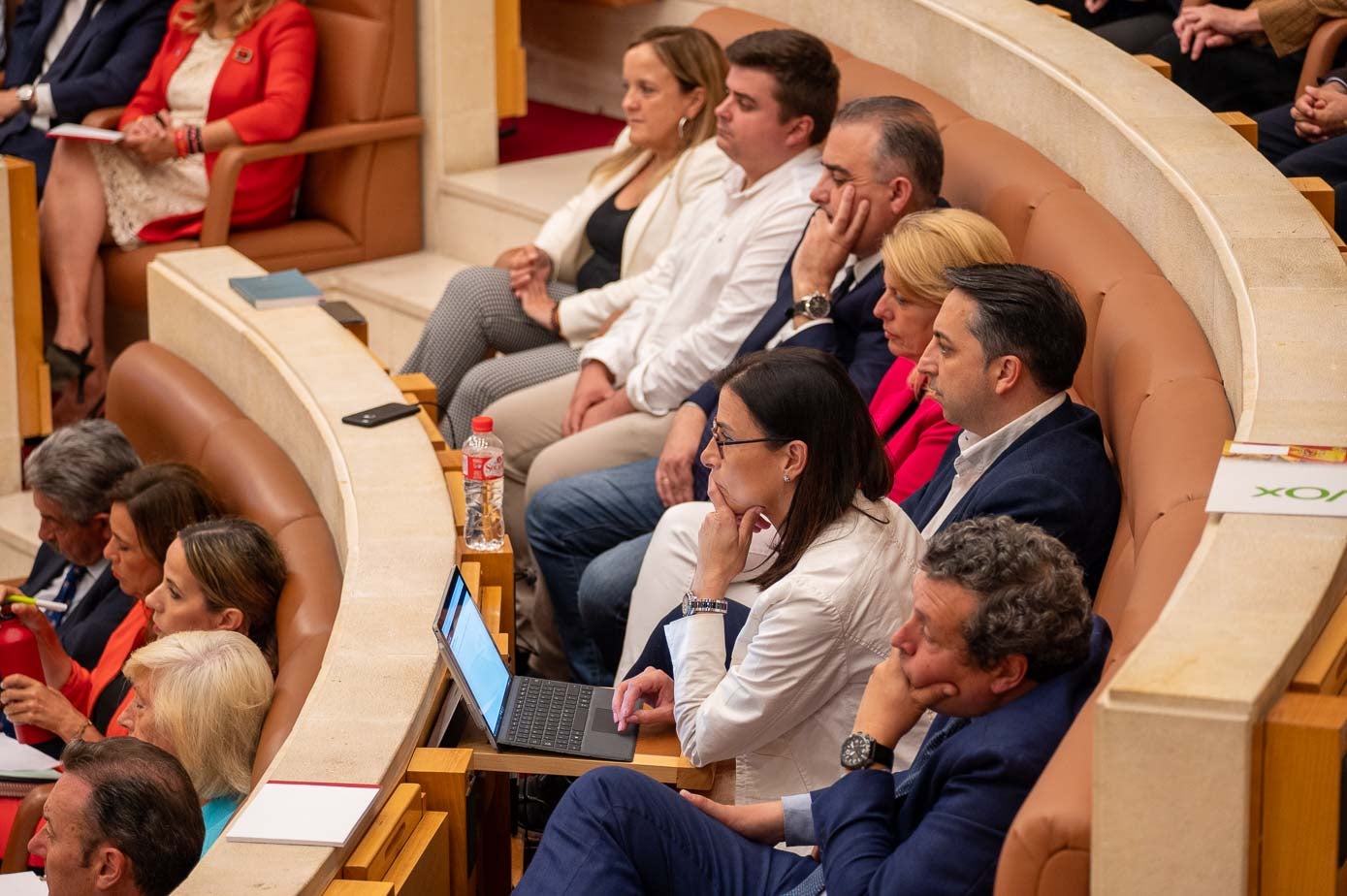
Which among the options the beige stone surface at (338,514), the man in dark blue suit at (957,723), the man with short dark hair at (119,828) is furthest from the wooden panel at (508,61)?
the man in dark blue suit at (957,723)

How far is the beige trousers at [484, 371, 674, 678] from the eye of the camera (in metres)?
3.65

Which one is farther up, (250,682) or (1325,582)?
(1325,582)

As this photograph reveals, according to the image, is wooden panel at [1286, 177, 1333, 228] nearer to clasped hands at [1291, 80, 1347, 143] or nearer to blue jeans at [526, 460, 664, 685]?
clasped hands at [1291, 80, 1347, 143]

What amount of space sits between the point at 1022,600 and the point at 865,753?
0.28 metres

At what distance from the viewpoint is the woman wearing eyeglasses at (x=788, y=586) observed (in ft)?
7.52

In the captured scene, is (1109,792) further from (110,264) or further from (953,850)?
(110,264)

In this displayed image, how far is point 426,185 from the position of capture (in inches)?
224

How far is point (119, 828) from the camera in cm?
220

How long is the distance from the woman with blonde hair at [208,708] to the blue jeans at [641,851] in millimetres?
569

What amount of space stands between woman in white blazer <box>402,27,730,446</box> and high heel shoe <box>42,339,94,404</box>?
1305 millimetres

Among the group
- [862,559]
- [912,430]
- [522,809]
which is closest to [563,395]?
[912,430]

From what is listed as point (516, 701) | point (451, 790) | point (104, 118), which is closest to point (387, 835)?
point (451, 790)

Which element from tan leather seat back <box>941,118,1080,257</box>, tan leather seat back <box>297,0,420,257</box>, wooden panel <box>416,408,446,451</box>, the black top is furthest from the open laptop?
tan leather seat back <box>297,0,420,257</box>

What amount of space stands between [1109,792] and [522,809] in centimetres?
125
